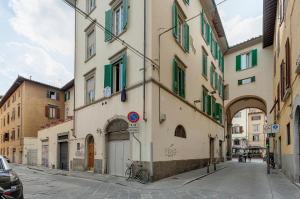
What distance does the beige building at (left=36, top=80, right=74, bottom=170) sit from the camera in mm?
21766

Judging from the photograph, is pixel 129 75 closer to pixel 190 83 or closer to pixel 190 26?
pixel 190 83

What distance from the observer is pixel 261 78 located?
29.2 metres

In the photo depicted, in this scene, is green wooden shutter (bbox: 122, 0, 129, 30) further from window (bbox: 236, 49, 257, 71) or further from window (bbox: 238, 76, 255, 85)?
window (bbox: 238, 76, 255, 85)

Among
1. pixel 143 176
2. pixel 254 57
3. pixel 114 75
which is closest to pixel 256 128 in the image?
pixel 254 57

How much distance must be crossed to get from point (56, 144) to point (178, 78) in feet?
41.0

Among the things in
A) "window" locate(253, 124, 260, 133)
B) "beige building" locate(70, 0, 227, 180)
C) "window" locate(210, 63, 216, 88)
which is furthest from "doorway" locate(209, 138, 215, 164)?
"window" locate(253, 124, 260, 133)

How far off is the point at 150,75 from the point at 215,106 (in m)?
15.3

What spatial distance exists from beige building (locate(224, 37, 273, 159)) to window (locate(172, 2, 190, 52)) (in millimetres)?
13496

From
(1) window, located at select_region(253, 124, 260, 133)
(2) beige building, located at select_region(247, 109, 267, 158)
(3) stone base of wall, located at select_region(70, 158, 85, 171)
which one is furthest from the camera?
(1) window, located at select_region(253, 124, 260, 133)

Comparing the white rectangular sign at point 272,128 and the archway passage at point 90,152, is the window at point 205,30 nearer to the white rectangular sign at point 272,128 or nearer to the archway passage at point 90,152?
the white rectangular sign at point 272,128

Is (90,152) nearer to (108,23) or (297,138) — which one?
(108,23)

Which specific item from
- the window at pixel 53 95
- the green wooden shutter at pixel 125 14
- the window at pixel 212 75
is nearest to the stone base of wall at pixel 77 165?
the green wooden shutter at pixel 125 14

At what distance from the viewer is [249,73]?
3020 cm

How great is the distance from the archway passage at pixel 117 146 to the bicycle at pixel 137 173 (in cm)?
63
